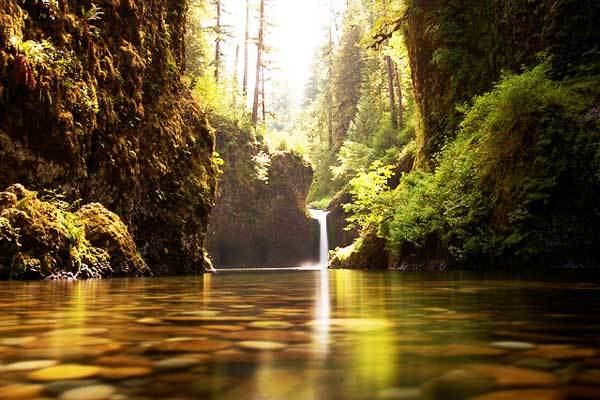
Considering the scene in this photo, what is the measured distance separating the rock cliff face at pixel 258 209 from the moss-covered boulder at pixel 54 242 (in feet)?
→ 66.2

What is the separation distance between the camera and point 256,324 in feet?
7.73

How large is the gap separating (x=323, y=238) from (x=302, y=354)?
3148 cm

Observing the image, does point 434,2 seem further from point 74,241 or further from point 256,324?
point 256,324

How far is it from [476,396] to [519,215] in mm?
9611

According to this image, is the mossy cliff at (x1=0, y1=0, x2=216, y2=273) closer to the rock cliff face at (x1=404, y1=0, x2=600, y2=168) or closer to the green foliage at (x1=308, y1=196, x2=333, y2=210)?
the rock cliff face at (x1=404, y1=0, x2=600, y2=168)

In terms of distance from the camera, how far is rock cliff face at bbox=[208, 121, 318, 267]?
102 feet

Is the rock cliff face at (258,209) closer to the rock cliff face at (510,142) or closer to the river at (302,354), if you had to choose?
the rock cliff face at (510,142)

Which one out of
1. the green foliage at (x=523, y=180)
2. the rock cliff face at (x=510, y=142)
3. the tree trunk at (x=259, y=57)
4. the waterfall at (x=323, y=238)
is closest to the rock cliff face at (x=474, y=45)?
the rock cliff face at (x=510, y=142)

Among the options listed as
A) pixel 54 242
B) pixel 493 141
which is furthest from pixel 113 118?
pixel 493 141

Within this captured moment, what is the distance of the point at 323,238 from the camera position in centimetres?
3297

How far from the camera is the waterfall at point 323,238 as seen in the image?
30977 millimetres

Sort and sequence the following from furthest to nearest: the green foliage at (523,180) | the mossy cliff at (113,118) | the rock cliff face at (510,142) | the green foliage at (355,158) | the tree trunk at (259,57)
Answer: the green foliage at (355,158) → the tree trunk at (259,57) → the rock cliff face at (510,142) → the green foliage at (523,180) → the mossy cliff at (113,118)

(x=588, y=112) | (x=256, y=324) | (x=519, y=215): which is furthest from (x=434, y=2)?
(x=256, y=324)

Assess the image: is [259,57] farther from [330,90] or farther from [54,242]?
[54,242]
